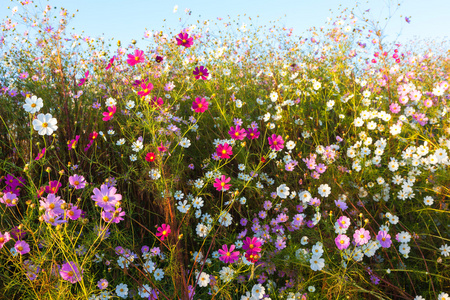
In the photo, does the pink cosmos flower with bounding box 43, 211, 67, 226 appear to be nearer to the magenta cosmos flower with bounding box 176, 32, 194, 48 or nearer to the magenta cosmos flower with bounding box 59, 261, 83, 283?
the magenta cosmos flower with bounding box 59, 261, 83, 283

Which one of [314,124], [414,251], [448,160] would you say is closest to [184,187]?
[314,124]

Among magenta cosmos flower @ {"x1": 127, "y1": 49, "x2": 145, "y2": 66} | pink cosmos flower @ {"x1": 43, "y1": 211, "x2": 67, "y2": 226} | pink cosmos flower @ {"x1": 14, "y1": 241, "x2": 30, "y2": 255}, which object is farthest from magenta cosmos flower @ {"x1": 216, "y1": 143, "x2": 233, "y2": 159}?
pink cosmos flower @ {"x1": 14, "y1": 241, "x2": 30, "y2": 255}

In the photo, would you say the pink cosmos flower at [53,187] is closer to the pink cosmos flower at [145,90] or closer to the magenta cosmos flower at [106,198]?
the magenta cosmos flower at [106,198]

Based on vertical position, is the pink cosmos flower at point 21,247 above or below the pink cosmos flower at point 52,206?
below

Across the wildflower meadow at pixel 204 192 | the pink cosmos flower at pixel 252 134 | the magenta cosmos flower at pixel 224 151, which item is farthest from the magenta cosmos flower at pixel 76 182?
the pink cosmos flower at pixel 252 134

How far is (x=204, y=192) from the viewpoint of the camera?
6.84ft

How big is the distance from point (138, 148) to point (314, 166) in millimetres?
1093

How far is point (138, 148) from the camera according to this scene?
→ 1.94 metres

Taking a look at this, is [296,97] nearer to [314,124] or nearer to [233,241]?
[314,124]

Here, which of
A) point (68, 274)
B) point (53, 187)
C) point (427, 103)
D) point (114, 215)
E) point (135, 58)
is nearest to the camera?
point (114, 215)

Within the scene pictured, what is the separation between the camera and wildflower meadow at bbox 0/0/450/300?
1490mm

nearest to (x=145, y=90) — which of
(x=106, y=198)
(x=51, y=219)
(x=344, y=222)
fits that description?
(x=106, y=198)

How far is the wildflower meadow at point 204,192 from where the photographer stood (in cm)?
149

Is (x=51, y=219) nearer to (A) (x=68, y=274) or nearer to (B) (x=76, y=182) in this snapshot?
(A) (x=68, y=274)
